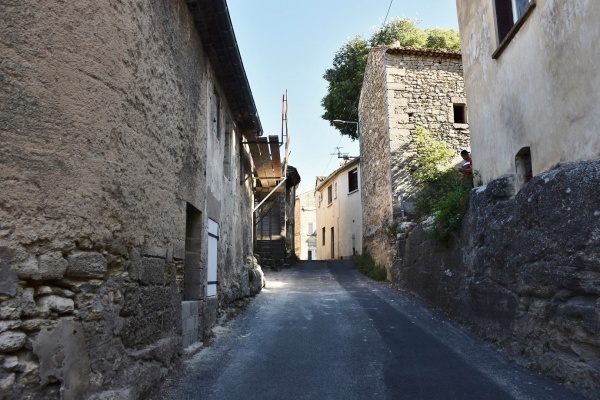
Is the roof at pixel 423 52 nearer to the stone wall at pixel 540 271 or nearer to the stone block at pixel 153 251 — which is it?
the stone wall at pixel 540 271

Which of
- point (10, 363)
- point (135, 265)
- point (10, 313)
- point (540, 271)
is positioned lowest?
point (10, 363)

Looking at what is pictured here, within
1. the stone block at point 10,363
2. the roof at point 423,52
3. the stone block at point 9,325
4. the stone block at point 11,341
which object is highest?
the roof at point 423,52

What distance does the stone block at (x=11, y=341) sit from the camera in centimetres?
280

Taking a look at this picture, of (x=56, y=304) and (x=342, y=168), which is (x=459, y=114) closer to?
(x=342, y=168)

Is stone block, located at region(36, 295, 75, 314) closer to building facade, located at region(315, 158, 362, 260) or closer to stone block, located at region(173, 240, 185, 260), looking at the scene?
stone block, located at region(173, 240, 185, 260)

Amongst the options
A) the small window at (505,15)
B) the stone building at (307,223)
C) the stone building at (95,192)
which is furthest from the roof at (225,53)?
the stone building at (307,223)

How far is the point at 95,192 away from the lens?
11.9 ft

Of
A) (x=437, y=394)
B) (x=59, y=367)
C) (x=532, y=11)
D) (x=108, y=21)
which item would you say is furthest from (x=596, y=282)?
(x=108, y=21)

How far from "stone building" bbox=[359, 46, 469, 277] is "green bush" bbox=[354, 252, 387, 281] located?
267 millimetres

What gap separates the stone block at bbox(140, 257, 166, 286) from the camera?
446cm

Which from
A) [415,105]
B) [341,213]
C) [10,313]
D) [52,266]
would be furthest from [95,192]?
[341,213]

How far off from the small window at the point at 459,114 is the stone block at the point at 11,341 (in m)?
13.2

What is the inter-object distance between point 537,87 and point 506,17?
5.62ft

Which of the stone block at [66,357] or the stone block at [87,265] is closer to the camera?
the stone block at [66,357]
